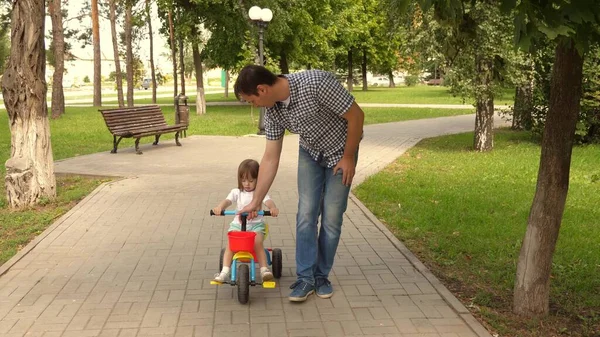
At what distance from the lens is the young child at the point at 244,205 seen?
4.62 m

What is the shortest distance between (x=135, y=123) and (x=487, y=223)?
9178 millimetres

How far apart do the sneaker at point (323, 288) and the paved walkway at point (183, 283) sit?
6 cm

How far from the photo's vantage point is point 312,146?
4297 mm

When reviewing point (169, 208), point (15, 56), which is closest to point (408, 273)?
point (169, 208)

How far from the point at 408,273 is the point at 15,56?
548 centimetres

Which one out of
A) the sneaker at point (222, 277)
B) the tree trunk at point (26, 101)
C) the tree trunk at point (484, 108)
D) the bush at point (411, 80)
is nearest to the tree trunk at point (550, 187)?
the sneaker at point (222, 277)

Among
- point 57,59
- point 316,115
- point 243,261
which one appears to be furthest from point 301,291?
point 57,59

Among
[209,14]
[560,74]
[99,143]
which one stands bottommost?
[99,143]

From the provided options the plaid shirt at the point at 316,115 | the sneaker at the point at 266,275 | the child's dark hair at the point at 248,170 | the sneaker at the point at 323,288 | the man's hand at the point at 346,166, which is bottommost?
the sneaker at the point at 323,288

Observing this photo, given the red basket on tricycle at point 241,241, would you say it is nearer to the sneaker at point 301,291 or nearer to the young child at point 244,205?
the young child at point 244,205

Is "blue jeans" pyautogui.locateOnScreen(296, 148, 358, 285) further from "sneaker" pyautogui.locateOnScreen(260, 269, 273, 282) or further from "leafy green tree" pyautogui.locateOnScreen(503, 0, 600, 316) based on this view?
"leafy green tree" pyautogui.locateOnScreen(503, 0, 600, 316)

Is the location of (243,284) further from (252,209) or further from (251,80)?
(251,80)

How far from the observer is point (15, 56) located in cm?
775

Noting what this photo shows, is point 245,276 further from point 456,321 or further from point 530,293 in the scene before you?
point 530,293
